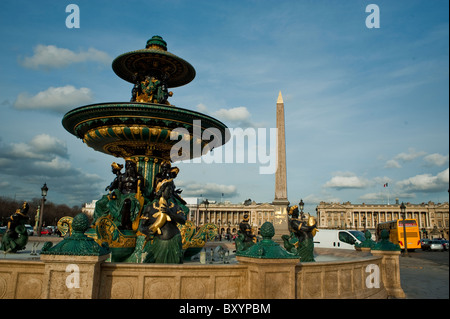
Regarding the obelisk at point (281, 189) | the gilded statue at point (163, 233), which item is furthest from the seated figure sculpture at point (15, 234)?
the obelisk at point (281, 189)

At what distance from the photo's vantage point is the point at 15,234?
991cm

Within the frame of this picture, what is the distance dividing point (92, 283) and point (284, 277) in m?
2.54

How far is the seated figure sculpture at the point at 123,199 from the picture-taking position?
28.8 ft

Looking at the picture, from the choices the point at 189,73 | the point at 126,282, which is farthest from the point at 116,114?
Result: the point at 126,282

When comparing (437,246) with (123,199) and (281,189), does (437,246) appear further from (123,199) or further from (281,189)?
(123,199)

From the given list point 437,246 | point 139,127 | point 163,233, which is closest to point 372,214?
point 437,246

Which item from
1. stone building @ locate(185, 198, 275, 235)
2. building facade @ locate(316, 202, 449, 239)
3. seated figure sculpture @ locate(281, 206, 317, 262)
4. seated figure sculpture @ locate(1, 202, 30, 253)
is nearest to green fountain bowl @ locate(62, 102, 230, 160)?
seated figure sculpture @ locate(1, 202, 30, 253)

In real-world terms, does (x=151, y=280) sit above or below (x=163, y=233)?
below

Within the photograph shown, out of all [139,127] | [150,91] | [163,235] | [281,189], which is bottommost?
[163,235]

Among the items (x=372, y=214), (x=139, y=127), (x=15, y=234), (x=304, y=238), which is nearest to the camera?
(x=304, y=238)

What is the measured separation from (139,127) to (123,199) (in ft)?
6.50

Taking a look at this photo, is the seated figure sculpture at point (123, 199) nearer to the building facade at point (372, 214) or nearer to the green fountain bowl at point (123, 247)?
the green fountain bowl at point (123, 247)

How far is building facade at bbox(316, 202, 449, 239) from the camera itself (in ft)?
356
